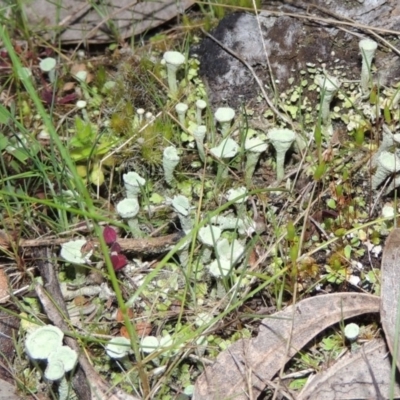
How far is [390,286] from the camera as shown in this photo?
7.51ft

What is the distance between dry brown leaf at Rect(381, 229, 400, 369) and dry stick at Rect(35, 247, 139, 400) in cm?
89

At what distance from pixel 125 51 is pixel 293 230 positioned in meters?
1.39

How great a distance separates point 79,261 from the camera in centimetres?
247

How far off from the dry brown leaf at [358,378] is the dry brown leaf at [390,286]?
0.09m

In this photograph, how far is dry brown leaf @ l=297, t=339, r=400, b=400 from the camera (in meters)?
→ 2.18

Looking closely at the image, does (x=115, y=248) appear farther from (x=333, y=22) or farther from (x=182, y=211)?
(x=333, y=22)

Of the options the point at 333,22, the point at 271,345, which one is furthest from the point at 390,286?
the point at 333,22

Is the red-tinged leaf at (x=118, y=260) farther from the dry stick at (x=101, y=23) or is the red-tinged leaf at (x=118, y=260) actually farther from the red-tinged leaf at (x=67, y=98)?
the dry stick at (x=101, y=23)

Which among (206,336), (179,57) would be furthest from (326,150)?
(206,336)

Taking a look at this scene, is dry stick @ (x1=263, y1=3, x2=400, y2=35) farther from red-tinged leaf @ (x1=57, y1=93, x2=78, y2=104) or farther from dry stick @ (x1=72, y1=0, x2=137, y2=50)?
red-tinged leaf @ (x1=57, y1=93, x2=78, y2=104)

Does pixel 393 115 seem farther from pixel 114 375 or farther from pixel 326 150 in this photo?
pixel 114 375

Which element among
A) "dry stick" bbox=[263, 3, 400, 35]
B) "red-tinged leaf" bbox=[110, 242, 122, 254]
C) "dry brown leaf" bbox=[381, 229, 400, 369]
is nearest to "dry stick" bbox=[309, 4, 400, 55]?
"dry stick" bbox=[263, 3, 400, 35]

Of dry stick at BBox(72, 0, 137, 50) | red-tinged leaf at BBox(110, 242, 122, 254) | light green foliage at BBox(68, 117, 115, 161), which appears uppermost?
dry stick at BBox(72, 0, 137, 50)

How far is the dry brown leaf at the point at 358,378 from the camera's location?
2182 millimetres
